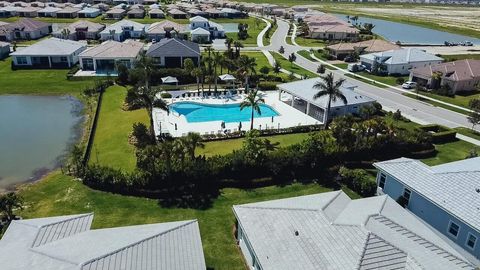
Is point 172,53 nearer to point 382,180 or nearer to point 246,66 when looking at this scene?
point 246,66

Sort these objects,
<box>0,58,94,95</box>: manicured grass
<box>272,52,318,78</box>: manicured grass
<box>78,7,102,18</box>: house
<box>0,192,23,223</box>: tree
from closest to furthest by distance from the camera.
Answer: <box>0,192,23,223</box>: tree < <box>0,58,94,95</box>: manicured grass < <box>272,52,318,78</box>: manicured grass < <box>78,7,102,18</box>: house

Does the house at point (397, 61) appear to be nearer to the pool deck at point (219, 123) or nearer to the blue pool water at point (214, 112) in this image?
the pool deck at point (219, 123)

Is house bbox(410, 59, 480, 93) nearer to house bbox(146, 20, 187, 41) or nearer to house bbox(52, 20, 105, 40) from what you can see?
house bbox(146, 20, 187, 41)

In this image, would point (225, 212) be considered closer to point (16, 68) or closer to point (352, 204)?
point (352, 204)

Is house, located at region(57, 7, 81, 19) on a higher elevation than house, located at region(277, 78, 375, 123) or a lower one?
higher

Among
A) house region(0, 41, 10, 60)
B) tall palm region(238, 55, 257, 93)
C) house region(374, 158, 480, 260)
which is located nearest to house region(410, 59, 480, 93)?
tall palm region(238, 55, 257, 93)

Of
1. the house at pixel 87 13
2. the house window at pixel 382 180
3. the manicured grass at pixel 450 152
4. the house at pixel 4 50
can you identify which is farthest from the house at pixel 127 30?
the house window at pixel 382 180
